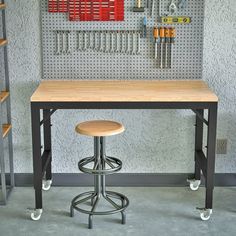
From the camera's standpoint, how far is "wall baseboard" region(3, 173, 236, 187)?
14.7 ft

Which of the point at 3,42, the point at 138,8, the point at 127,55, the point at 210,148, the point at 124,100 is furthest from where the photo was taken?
the point at 127,55

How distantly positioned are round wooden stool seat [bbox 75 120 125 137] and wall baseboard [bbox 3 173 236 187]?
806mm

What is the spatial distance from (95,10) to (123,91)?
2.17 feet

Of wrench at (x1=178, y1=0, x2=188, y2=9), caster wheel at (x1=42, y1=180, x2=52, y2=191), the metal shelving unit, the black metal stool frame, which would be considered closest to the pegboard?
wrench at (x1=178, y1=0, x2=188, y2=9)

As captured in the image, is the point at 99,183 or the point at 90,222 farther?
the point at 99,183

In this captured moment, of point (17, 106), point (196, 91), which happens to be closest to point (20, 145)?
point (17, 106)

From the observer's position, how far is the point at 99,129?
3.68m

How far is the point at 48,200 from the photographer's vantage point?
423 centimetres

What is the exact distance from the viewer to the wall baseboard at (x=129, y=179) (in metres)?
4.49

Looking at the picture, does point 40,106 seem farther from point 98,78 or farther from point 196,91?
point 196,91

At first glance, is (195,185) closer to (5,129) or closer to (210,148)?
(210,148)

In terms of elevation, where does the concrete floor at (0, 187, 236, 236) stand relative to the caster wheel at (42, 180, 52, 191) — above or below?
below

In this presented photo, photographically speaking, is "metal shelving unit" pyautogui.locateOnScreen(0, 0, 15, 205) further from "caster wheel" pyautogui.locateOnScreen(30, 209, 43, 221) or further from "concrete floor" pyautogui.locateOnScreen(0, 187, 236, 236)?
"caster wheel" pyautogui.locateOnScreen(30, 209, 43, 221)

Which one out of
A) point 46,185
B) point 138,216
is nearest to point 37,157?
point 46,185
